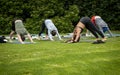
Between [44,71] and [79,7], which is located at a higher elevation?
[44,71]

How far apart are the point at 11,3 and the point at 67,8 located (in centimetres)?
537

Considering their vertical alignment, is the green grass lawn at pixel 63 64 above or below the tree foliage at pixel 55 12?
above

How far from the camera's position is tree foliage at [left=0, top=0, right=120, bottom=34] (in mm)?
29594

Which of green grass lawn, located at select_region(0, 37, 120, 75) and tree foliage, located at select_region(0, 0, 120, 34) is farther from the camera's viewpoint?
tree foliage, located at select_region(0, 0, 120, 34)

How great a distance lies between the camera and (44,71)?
8.45 metres

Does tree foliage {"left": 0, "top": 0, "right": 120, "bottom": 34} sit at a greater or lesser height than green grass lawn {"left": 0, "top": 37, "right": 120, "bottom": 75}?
lesser

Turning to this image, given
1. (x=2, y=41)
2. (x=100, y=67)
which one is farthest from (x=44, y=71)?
(x=2, y=41)

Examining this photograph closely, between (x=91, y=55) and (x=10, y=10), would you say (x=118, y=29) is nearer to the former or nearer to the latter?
(x=10, y=10)

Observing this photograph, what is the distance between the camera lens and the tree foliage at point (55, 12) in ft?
97.1

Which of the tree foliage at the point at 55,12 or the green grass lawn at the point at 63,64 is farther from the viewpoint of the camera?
the tree foliage at the point at 55,12

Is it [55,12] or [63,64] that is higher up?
[63,64]

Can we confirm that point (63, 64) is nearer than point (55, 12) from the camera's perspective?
Yes

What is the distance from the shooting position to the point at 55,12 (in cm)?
3067

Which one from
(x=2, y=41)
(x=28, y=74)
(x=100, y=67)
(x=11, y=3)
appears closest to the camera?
(x=28, y=74)
